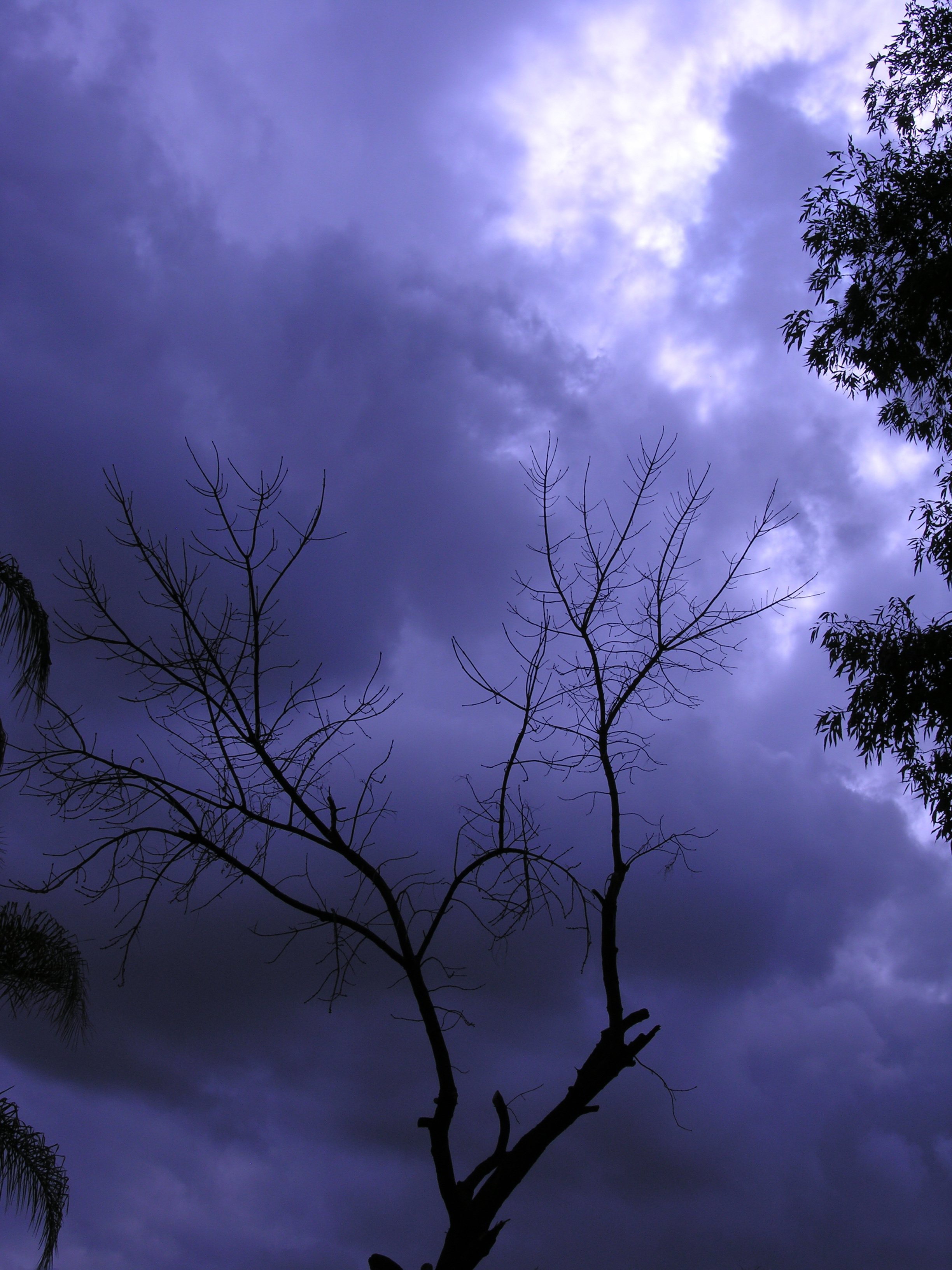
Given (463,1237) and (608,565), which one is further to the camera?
(608,565)

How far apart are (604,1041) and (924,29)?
1379 centimetres

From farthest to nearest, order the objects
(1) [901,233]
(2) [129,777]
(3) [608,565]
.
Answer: (1) [901,233] → (3) [608,565] → (2) [129,777]

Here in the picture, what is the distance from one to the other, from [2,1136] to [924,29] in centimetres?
1736

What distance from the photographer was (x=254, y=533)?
5305 mm

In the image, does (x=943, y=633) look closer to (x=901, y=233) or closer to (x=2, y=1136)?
(x=901, y=233)

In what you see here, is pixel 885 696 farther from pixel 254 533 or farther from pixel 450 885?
pixel 254 533

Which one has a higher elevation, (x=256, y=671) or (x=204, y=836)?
(x=256, y=671)

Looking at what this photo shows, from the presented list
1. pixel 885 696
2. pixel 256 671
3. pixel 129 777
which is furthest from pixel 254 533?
pixel 885 696

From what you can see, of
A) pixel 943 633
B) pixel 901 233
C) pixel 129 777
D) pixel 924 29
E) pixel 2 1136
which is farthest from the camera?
pixel 924 29

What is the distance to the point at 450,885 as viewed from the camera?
17.7 feet

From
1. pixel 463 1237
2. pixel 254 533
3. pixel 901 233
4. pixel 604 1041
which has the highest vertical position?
pixel 901 233

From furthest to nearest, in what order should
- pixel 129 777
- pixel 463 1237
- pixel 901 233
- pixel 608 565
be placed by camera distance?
pixel 901 233, pixel 608 565, pixel 129 777, pixel 463 1237

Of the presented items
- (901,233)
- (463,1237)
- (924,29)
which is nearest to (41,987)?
(463,1237)

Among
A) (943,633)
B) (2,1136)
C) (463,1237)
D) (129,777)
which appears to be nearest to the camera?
(463,1237)
